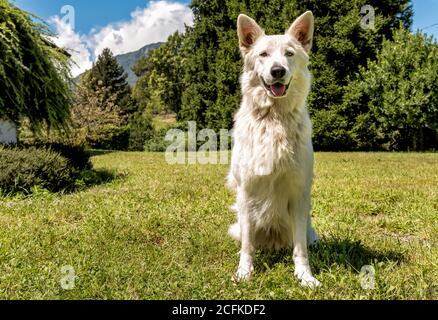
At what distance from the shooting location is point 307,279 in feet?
9.77

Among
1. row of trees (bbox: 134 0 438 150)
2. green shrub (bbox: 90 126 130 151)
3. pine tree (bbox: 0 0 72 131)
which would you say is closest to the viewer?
pine tree (bbox: 0 0 72 131)

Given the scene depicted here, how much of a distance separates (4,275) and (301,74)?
296 centimetres

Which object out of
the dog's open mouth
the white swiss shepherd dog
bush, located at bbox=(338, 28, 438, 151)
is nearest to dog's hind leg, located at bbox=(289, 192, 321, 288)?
the white swiss shepherd dog

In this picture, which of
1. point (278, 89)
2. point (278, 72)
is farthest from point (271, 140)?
point (278, 72)

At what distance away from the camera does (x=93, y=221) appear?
4891 mm

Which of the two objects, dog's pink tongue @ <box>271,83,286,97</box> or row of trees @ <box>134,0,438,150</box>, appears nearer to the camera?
dog's pink tongue @ <box>271,83,286,97</box>

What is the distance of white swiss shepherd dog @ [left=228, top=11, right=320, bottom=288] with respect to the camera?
303 cm

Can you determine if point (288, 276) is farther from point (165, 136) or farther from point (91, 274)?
point (165, 136)

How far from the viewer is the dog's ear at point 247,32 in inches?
128

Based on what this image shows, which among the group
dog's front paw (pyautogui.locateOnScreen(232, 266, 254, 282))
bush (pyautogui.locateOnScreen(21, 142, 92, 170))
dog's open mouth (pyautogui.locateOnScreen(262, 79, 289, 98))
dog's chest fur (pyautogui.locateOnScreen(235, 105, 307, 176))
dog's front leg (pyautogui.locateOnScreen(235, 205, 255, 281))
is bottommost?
dog's front paw (pyautogui.locateOnScreen(232, 266, 254, 282))

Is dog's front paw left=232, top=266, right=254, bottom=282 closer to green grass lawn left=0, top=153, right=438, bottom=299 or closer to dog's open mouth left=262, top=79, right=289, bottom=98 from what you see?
green grass lawn left=0, top=153, right=438, bottom=299

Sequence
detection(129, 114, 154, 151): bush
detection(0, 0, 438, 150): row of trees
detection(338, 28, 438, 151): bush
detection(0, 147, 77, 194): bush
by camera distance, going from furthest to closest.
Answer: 1. detection(129, 114, 154, 151): bush
2. detection(338, 28, 438, 151): bush
3. detection(0, 0, 438, 150): row of trees
4. detection(0, 147, 77, 194): bush

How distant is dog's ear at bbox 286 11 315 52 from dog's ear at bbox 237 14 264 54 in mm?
266

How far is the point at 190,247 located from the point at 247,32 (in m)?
2.12
